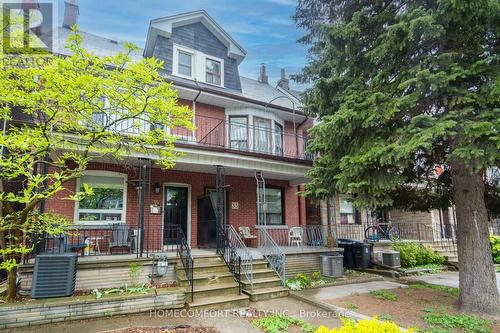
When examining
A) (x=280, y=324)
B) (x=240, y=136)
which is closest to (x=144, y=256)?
(x=280, y=324)

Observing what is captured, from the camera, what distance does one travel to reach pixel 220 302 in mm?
6680

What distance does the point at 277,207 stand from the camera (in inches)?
509

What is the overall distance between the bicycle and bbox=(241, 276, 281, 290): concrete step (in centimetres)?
829

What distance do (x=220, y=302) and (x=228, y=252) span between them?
1.82 metres

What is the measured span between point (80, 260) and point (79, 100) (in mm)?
3915

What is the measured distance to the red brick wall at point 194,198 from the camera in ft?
31.1

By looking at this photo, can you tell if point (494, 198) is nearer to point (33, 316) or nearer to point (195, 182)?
point (195, 182)

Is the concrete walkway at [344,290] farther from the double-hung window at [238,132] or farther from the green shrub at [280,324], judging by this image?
the double-hung window at [238,132]

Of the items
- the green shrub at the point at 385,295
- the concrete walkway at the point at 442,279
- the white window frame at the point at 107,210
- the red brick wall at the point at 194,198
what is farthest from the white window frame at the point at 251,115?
the concrete walkway at the point at 442,279

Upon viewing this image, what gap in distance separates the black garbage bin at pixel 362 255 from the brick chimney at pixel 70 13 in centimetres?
1638

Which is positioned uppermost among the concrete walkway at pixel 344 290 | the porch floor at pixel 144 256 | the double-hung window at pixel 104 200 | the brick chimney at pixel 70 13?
the brick chimney at pixel 70 13

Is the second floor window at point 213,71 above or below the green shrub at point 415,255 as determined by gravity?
above

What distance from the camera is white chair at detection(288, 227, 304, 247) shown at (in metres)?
12.1

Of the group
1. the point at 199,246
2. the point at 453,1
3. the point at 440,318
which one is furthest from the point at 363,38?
the point at 199,246
